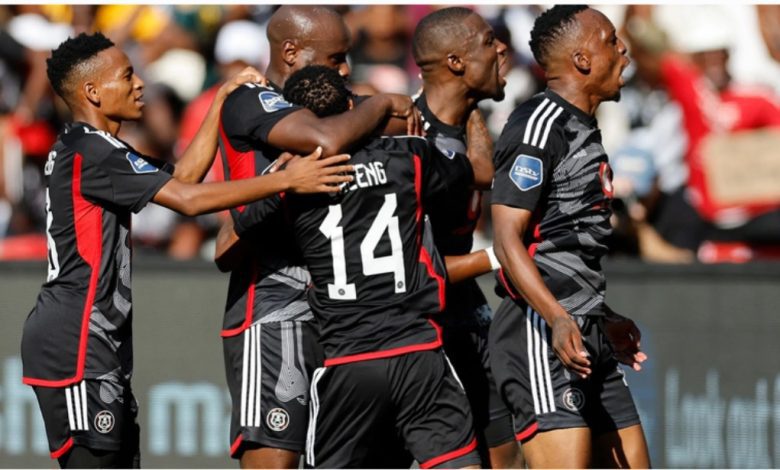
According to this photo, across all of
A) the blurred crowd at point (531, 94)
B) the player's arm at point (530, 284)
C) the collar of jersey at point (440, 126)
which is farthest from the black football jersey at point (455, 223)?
the blurred crowd at point (531, 94)

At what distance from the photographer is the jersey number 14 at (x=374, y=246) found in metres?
5.32

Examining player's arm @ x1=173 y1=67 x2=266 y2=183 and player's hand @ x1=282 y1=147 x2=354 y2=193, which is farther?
player's arm @ x1=173 y1=67 x2=266 y2=183

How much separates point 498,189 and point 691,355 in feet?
11.5

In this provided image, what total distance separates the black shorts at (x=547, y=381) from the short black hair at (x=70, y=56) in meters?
2.13

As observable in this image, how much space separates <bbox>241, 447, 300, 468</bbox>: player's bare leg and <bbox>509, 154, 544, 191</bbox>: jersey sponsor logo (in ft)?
5.00

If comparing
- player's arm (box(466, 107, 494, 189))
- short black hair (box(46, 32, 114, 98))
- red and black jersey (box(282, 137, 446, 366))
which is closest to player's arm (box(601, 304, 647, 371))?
player's arm (box(466, 107, 494, 189))

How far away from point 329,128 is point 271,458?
1.51 meters

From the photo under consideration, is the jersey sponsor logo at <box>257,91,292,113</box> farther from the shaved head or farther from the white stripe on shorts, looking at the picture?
the white stripe on shorts

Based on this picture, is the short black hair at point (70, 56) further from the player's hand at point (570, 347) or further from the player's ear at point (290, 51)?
the player's hand at point (570, 347)

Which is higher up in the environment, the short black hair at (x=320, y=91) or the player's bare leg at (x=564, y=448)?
the short black hair at (x=320, y=91)

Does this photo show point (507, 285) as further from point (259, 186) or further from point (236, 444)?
point (236, 444)

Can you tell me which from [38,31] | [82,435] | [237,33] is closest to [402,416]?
[82,435]

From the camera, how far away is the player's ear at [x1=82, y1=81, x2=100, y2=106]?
5836mm

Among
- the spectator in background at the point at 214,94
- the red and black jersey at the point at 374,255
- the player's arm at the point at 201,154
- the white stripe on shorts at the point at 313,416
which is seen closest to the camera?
the red and black jersey at the point at 374,255
